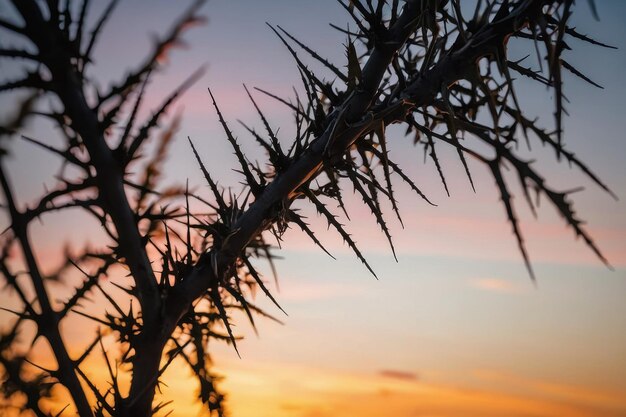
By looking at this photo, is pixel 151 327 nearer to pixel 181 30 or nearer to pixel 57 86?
pixel 57 86

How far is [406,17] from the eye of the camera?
4.25 feet

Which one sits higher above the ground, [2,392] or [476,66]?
[476,66]

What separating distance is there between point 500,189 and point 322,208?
47cm

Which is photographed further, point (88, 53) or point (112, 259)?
point (112, 259)

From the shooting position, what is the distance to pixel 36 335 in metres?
0.95

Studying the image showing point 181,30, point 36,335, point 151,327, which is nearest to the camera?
point 181,30

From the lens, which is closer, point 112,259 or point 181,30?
point 181,30

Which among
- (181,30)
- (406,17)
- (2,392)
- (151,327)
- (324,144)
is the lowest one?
(2,392)

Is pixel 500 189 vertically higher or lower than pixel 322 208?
lower

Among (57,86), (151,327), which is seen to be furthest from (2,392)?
(57,86)

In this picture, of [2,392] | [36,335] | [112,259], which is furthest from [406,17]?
[2,392]

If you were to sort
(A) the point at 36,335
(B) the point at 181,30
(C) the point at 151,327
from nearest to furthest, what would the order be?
(B) the point at 181,30, (A) the point at 36,335, (C) the point at 151,327

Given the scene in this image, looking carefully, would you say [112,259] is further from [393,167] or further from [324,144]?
[393,167]

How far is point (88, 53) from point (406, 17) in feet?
2.45
